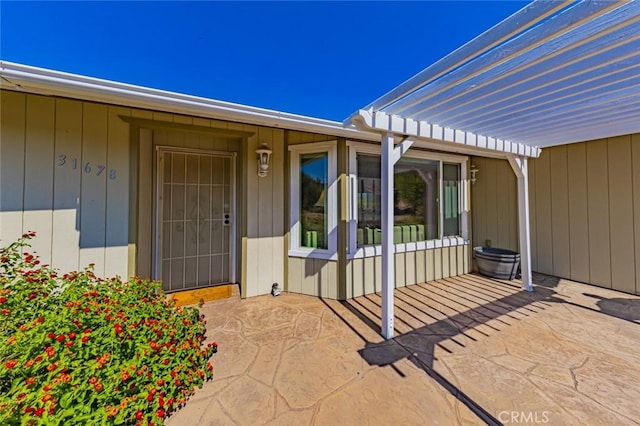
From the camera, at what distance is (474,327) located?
289 centimetres

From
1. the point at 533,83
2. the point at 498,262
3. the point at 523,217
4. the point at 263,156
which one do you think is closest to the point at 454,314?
the point at 498,262

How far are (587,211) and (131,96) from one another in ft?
22.3

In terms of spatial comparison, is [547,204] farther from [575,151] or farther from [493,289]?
[493,289]

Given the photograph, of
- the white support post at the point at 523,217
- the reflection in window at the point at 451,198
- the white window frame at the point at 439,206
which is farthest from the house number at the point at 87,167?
the white support post at the point at 523,217

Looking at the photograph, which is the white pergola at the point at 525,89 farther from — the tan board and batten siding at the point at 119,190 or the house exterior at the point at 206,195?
the tan board and batten siding at the point at 119,190

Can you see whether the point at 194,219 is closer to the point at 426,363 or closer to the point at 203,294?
the point at 203,294

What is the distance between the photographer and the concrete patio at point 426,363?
5.70 feet

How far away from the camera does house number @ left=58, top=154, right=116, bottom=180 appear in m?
2.75

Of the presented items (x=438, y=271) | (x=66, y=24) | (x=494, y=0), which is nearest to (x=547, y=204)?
(x=438, y=271)

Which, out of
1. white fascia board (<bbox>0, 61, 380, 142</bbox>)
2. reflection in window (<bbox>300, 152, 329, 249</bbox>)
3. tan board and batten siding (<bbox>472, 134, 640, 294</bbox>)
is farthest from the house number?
tan board and batten siding (<bbox>472, 134, 640, 294</bbox>)

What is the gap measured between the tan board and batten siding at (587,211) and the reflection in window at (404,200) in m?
1.83

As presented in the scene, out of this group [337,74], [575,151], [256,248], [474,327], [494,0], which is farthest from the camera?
[337,74]

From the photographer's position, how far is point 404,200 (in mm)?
4508

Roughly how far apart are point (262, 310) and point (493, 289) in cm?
378
